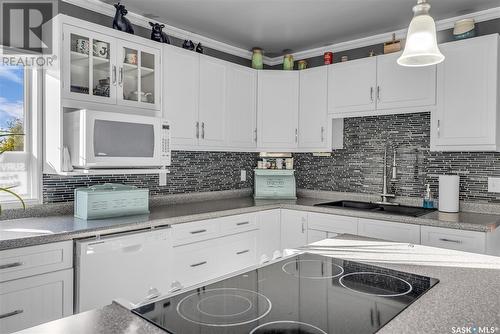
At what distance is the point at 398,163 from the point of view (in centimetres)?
336

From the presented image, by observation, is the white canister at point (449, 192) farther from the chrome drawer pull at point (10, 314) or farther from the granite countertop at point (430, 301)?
the chrome drawer pull at point (10, 314)

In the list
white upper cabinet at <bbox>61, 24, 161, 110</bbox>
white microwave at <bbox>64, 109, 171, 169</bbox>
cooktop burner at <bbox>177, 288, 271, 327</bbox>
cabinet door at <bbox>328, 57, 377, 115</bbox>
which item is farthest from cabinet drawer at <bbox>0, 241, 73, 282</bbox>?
cabinet door at <bbox>328, 57, 377, 115</bbox>

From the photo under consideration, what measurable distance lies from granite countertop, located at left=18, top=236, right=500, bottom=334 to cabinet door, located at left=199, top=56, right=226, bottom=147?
1.89 meters

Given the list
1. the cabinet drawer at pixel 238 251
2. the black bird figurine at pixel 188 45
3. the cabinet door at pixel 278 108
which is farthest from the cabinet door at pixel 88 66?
the cabinet door at pixel 278 108

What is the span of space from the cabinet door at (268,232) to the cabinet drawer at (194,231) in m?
0.51

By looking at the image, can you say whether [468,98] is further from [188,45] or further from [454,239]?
[188,45]

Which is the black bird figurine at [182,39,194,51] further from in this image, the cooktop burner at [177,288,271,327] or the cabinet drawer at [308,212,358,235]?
the cooktop burner at [177,288,271,327]

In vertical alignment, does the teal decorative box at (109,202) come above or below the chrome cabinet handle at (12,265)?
above

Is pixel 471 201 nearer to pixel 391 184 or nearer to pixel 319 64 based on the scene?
pixel 391 184

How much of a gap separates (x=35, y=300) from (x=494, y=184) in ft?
10.5

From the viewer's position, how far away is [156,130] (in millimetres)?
2734

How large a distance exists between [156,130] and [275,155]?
1.59 m

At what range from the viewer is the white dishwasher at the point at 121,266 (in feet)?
6.82

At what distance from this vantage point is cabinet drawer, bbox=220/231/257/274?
2.98 meters
